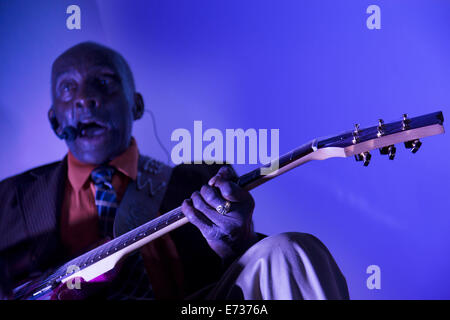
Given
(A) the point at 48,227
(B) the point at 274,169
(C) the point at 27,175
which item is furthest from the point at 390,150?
(C) the point at 27,175

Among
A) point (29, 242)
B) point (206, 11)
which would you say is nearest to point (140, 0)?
point (206, 11)

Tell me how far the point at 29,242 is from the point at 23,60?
0.68m

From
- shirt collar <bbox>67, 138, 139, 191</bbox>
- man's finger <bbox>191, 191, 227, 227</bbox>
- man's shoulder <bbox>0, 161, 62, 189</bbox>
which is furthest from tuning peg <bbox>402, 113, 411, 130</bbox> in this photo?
man's shoulder <bbox>0, 161, 62, 189</bbox>

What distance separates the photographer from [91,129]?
147 centimetres

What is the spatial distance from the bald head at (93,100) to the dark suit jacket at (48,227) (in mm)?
124

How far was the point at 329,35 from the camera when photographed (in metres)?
1.51

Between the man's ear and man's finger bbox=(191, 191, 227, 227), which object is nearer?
man's finger bbox=(191, 191, 227, 227)

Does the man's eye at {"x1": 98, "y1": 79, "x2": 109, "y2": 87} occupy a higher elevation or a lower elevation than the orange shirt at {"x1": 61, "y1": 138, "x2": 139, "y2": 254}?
higher

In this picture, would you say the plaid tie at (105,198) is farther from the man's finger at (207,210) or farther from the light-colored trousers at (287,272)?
the light-colored trousers at (287,272)

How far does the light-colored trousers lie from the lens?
95 centimetres

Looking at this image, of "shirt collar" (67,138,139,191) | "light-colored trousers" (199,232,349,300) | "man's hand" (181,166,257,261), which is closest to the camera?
A: "light-colored trousers" (199,232,349,300)

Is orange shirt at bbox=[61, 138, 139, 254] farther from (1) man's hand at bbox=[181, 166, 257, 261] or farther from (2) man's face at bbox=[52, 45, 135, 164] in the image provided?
(1) man's hand at bbox=[181, 166, 257, 261]

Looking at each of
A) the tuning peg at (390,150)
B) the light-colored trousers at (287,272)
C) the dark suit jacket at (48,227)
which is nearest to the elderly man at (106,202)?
the dark suit jacket at (48,227)

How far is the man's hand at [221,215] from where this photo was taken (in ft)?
3.73
